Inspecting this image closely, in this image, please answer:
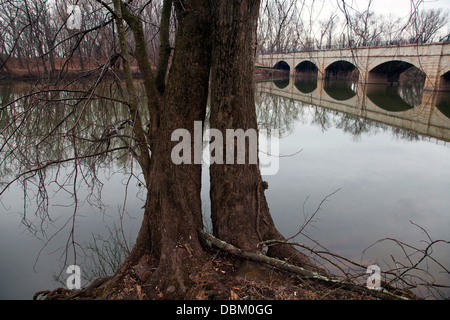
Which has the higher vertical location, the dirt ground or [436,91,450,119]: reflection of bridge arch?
[436,91,450,119]: reflection of bridge arch

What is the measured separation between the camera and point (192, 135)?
279 cm

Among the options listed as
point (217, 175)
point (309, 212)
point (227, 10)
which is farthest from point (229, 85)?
point (309, 212)

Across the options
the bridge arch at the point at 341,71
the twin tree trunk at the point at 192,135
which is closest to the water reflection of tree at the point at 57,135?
the twin tree trunk at the point at 192,135

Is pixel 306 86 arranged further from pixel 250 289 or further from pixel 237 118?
pixel 250 289

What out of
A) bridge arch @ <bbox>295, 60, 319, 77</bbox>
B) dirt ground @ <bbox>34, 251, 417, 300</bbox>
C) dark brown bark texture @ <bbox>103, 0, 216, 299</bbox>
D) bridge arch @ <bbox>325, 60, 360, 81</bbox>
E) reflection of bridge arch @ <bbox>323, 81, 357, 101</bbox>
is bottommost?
dirt ground @ <bbox>34, 251, 417, 300</bbox>

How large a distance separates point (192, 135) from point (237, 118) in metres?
0.44

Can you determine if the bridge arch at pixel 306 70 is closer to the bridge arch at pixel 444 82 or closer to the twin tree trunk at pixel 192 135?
the bridge arch at pixel 444 82

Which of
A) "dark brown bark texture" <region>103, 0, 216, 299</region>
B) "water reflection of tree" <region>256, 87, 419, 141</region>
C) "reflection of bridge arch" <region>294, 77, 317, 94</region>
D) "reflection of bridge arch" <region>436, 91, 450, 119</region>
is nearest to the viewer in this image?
"dark brown bark texture" <region>103, 0, 216, 299</region>

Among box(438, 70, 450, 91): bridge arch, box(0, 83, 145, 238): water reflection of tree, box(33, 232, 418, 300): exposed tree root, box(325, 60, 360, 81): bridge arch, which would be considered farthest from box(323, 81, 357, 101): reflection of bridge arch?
box(33, 232, 418, 300): exposed tree root

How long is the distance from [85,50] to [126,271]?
275 centimetres

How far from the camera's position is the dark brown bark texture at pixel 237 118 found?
8.27 feet

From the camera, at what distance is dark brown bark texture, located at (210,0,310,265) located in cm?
252

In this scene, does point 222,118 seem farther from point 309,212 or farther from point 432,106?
point 432,106

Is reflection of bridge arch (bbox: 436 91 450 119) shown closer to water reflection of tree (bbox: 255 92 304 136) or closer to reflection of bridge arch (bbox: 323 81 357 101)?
reflection of bridge arch (bbox: 323 81 357 101)
